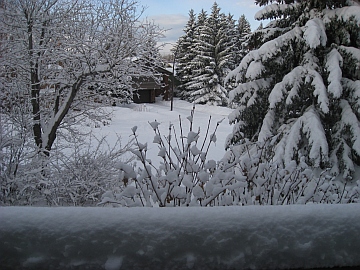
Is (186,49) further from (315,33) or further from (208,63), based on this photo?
(315,33)

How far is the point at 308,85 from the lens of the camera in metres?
6.35

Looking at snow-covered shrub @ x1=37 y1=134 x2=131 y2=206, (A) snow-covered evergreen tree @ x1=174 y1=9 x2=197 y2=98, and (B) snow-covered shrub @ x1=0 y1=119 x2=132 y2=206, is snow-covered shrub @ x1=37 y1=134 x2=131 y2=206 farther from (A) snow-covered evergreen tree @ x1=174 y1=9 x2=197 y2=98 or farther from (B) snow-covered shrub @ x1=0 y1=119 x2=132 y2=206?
(A) snow-covered evergreen tree @ x1=174 y1=9 x2=197 y2=98

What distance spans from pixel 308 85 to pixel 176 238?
6.04 metres

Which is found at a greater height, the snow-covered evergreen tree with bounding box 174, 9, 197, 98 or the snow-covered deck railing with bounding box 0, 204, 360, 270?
the snow-covered evergreen tree with bounding box 174, 9, 197, 98

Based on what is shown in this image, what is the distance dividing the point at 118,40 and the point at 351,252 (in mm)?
6836

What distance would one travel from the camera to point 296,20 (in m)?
7.31

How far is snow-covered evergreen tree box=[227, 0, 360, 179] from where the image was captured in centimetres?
604

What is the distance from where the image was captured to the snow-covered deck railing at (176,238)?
3.68 ft

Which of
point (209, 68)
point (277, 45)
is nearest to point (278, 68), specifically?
point (277, 45)

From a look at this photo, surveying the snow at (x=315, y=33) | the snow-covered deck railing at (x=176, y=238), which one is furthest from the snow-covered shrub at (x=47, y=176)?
the snow at (x=315, y=33)

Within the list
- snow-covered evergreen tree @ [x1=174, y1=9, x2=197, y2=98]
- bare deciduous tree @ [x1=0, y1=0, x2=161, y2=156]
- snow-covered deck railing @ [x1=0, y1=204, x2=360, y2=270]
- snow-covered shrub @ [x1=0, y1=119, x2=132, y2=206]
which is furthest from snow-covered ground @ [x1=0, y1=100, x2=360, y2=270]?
snow-covered evergreen tree @ [x1=174, y1=9, x2=197, y2=98]

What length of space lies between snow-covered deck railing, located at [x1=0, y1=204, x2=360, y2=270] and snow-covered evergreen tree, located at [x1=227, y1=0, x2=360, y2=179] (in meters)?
4.60

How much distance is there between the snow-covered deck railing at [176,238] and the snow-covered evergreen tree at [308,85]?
4605mm

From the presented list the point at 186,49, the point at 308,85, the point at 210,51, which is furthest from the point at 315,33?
the point at 186,49
